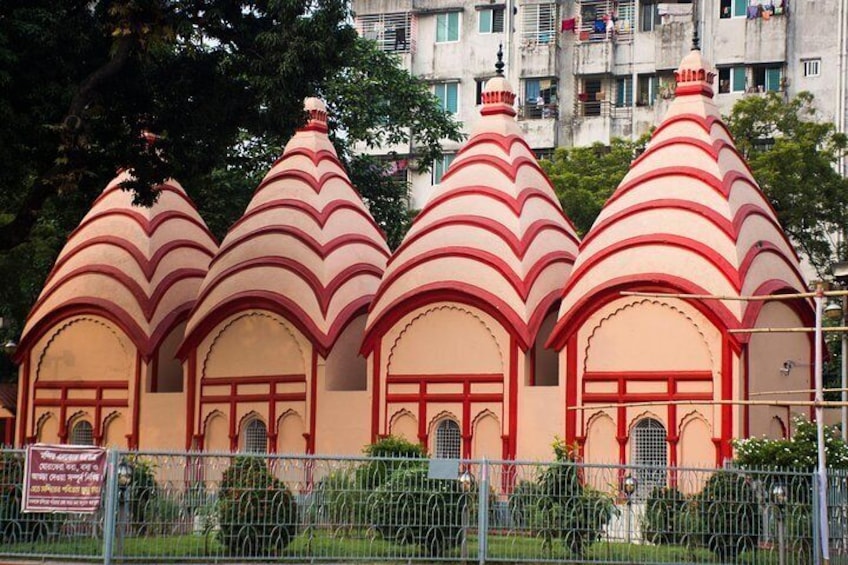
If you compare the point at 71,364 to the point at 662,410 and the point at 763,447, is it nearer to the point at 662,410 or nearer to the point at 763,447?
the point at 662,410

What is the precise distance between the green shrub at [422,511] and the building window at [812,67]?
90.8 feet

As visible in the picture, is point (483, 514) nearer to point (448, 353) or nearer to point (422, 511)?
point (422, 511)

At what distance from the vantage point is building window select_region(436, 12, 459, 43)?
49.7 meters

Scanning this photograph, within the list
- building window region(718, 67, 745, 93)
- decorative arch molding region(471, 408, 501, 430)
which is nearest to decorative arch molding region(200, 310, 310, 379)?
decorative arch molding region(471, 408, 501, 430)

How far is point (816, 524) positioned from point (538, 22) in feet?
99.8

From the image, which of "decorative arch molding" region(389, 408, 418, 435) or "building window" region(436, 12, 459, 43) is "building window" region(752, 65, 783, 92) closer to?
"building window" region(436, 12, 459, 43)

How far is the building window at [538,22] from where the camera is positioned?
48344 millimetres

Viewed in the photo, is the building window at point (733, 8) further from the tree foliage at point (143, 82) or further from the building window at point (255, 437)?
the building window at point (255, 437)

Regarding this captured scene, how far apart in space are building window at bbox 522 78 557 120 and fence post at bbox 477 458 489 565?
2938 centimetres

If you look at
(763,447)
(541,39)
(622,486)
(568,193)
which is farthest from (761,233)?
(541,39)

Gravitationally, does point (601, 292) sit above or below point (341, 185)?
below

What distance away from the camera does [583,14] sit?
4828 cm

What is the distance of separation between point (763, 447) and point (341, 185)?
39.0 feet

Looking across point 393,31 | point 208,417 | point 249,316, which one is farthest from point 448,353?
point 393,31
